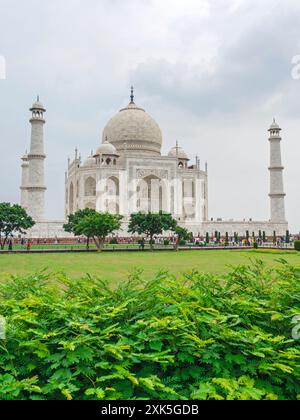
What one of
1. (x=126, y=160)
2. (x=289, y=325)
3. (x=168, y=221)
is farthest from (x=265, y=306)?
(x=126, y=160)

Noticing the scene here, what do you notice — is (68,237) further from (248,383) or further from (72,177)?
(248,383)

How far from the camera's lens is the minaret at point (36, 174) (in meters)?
35.5

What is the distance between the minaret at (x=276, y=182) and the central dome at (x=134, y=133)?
11249 mm

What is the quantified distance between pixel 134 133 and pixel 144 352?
41.7 m

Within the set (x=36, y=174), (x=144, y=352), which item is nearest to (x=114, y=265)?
(x=144, y=352)

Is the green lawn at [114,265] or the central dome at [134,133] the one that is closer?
the green lawn at [114,265]

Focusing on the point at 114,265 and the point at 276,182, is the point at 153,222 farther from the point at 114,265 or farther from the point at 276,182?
the point at 276,182

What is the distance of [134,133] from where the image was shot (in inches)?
1713

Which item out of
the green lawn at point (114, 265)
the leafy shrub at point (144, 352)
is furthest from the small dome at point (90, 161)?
the leafy shrub at point (144, 352)

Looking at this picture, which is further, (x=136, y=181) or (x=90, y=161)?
(x=90, y=161)

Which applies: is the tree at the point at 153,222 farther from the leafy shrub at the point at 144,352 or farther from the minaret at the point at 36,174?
the leafy shrub at the point at 144,352

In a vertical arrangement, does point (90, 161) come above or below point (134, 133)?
below

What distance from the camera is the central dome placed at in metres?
43.3
